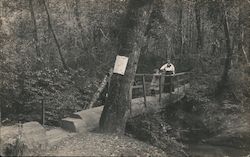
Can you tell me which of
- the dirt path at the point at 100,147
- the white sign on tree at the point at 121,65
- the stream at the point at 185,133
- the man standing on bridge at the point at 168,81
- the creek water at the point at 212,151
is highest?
the white sign on tree at the point at 121,65

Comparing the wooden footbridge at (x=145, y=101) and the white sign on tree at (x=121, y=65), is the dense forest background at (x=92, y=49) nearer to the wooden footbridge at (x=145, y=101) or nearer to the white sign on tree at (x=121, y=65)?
the wooden footbridge at (x=145, y=101)

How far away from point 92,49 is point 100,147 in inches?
592

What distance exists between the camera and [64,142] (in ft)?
39.1

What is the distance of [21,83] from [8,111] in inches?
48.4

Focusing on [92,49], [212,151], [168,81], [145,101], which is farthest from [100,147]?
[92,49]

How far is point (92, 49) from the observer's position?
2617 centimetres

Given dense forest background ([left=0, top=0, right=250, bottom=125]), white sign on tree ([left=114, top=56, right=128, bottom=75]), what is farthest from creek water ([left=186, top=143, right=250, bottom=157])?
white sign on tree ([left=114, top=56, right=128, bottom=75])

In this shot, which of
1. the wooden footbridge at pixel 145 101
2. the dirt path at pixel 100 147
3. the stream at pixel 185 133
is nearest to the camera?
the dirt path at pixel 100 147

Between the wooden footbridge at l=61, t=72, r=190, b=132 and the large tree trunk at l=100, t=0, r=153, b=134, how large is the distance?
675 mm

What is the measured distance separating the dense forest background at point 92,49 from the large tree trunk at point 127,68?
3.77 meters

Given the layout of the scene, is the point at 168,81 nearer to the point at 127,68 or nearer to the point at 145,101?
the point at 145,101

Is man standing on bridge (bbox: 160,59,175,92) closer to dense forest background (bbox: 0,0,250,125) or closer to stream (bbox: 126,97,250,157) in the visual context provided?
stream (bbox: 126,97,250,157)

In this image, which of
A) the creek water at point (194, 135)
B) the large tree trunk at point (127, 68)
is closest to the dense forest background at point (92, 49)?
the creek water at point (194, 135)

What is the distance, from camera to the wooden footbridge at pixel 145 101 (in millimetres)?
13383
